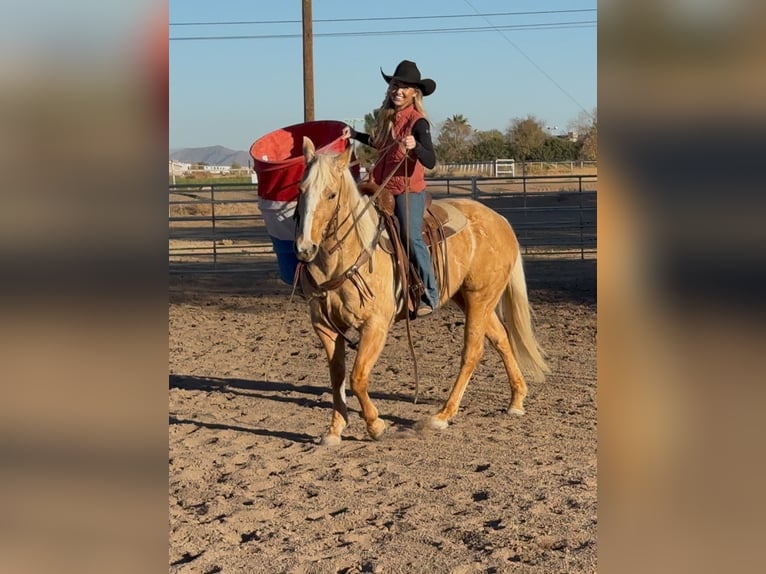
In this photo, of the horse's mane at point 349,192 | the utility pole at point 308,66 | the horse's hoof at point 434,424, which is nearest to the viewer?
the horse's mane at point 349,192

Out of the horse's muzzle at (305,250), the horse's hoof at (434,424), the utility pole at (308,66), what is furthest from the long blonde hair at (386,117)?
the utility pole at (308,66)

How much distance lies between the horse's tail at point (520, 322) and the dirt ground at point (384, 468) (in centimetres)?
30

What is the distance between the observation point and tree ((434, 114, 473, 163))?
163 ft

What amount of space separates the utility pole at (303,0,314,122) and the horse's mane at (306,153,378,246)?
33.0 feet

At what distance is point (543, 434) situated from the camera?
Answer: 5.65 metres

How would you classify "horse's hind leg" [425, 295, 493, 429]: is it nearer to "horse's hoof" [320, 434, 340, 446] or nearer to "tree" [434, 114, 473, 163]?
"horse's hoof" [320, 434, 340, 446]

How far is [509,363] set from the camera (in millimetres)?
6406

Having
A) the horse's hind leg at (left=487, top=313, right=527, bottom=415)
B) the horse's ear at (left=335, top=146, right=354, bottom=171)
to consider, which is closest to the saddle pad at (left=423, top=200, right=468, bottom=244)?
the horse's hind leg at (left=487, top=313, right=527, bottom=415)

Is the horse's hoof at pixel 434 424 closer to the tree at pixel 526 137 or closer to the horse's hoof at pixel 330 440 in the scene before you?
the horse's hoof at pixel 330 440

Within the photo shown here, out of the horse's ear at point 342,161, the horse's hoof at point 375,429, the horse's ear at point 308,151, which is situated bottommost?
the horse's hoof at point 375,429

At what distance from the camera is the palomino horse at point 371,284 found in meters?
4.82

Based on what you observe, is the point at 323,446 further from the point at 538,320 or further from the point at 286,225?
the point at 538,320
